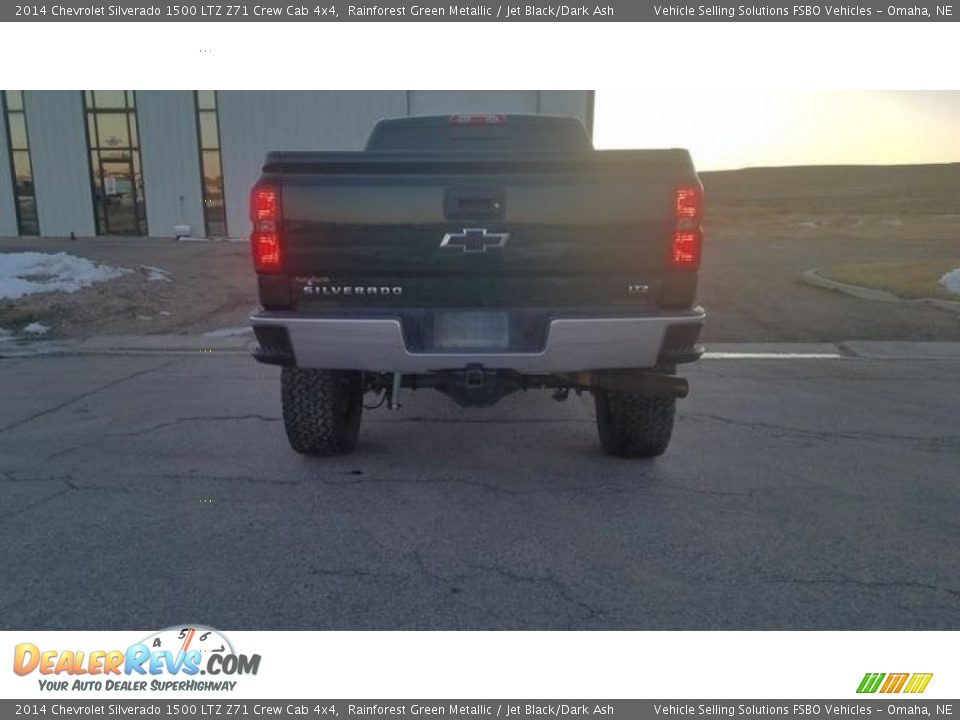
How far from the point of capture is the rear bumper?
3.75m

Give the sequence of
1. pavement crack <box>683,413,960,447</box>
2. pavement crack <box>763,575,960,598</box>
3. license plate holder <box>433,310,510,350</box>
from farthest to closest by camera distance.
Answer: pavement crack <box>683,413,960,447</box> → license plate holder <box>433,310,510,350</box> → pavement crack <box>763,575,960,598</box>

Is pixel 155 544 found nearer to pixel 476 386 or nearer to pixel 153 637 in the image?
pixel 153 637

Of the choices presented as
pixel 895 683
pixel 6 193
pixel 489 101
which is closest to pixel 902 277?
pixel 895 683

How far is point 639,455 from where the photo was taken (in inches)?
186

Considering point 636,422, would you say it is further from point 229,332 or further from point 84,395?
point 229,332

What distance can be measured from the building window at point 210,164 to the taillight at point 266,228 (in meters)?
23.6

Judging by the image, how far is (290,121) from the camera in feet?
80.9

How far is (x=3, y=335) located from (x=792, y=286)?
13096mm

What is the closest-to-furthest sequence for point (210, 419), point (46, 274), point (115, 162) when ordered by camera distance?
point (210, 419) < point (46, 274) < point (115, 162)

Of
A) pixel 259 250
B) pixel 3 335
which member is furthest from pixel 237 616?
pixel 3 335

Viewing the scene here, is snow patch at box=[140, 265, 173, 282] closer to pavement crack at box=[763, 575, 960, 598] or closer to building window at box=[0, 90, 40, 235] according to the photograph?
pavement crack at box=[763, 575, 960, 598]

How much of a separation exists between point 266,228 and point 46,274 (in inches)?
431

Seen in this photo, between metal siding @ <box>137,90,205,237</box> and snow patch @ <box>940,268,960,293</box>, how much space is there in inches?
874

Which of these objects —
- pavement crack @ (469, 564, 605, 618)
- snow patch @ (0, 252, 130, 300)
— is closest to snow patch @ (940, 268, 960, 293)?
pavement crack @ (469, 564, 605, 618)
